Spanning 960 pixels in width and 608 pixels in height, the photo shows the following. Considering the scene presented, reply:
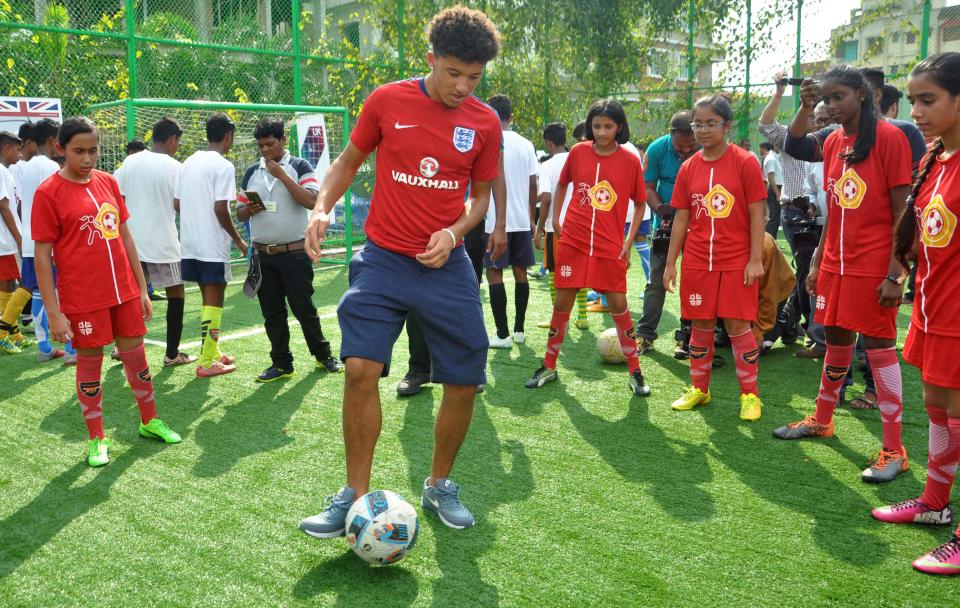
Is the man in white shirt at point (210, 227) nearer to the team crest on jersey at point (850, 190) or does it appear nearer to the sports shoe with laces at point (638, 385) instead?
the sports shoe with laces at point (638, 385)

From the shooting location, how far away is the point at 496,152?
3.55 m

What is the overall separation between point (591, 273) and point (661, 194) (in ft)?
4.99

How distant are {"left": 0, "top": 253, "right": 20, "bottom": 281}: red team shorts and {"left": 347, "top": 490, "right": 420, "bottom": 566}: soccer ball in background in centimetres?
594

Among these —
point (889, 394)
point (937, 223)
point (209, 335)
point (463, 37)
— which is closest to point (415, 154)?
point (463, 37)

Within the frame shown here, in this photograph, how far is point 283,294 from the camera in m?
6.36

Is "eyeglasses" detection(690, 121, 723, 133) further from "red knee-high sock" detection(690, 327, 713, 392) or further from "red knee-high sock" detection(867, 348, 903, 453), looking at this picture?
"red knee-high sock" detection(867, 348, 903, 453)

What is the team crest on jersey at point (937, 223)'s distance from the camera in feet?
9.96

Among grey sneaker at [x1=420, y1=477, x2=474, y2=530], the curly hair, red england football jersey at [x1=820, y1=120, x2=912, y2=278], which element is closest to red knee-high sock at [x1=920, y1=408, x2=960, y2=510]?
red england football jersey at [x1=820, y1=120, x2=912, y2=278]

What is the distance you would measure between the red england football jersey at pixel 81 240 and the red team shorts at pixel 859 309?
152 inches

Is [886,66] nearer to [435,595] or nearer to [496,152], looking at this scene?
[496,152]

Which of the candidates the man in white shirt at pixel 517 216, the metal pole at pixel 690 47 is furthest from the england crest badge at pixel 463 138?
the metal pole at pixel 690 47

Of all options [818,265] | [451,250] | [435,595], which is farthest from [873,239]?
[435,595]

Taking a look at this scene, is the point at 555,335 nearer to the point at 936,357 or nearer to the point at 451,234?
the point at 451,234

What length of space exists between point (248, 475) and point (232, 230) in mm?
2813
